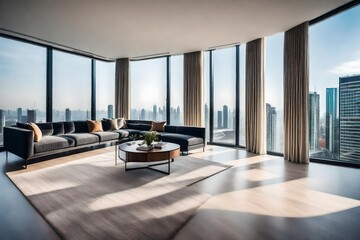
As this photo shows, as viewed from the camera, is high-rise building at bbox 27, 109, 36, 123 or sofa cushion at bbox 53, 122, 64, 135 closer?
sofa cushion at bbox 53, 122, 64, 135

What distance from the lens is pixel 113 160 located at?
4461 mm

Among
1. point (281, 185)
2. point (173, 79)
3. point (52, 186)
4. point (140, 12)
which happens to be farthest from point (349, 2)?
point (52, 186)

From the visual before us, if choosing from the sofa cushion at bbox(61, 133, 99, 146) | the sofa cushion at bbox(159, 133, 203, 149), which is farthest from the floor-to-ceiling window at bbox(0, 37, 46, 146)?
the sofa cushion at bbox(159, 133, 203, 149)

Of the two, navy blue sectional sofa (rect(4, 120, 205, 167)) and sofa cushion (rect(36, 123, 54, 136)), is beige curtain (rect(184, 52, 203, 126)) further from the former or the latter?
sofa cushion (rect(36, 123, 54, 136))

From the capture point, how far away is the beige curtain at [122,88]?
7.45 metres

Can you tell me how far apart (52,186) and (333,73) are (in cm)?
556

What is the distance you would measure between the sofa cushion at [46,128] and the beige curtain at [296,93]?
566 cm

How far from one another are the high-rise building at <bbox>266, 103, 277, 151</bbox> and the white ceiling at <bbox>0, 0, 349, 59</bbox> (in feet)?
6.19

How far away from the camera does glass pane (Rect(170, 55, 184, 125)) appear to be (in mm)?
6863

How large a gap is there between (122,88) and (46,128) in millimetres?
3230

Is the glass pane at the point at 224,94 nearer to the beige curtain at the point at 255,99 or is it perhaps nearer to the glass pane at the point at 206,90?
the glass pane at the point at 206,90

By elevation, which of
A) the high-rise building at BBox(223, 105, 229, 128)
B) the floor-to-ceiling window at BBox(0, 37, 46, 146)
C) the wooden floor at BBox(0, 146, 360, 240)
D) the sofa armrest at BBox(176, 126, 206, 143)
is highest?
the floor-to-ceiling window at BBox(0, 37, 46, 146)

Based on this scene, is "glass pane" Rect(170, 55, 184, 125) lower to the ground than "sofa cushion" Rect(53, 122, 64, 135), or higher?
higher

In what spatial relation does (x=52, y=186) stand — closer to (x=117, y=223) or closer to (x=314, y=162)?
(x=117, y=223)
